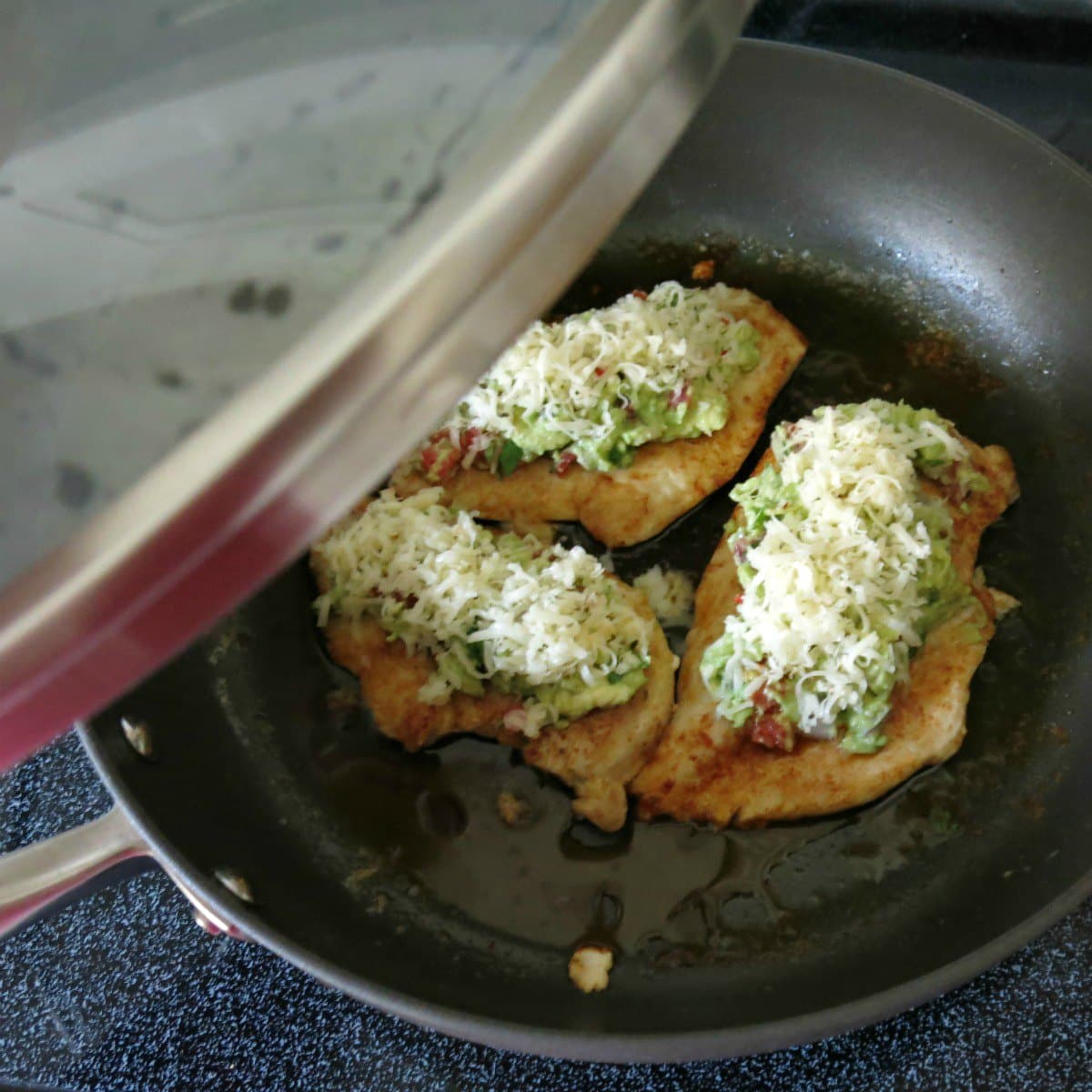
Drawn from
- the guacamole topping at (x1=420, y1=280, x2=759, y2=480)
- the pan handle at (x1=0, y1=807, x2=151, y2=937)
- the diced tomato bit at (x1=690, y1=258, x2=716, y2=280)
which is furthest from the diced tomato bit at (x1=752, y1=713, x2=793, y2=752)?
the diced tomato bit at (x1=690, y1=258, x2=716, y2=280)

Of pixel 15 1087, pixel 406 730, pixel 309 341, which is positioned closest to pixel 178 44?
pixel 309 341

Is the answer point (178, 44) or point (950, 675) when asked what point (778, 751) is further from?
point (178, 44)

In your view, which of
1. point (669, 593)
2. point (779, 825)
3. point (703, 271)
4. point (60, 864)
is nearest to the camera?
point (60, 864)

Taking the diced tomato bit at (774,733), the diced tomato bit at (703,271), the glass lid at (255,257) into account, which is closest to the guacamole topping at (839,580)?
the diced tomato bit at (774,733)

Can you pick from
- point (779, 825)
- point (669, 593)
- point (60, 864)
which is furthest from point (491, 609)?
point (60, 864)

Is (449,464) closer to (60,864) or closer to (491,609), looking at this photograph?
(491,609)

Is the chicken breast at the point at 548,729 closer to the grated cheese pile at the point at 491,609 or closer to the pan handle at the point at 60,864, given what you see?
the grated cheese pile at the point at 491,609
